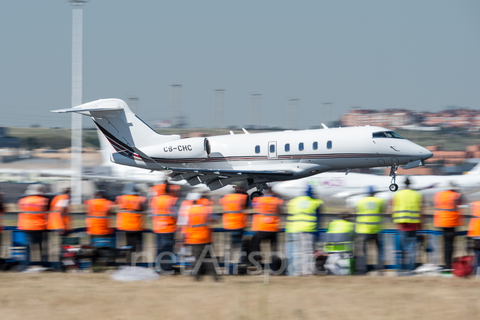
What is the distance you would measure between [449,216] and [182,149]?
15.0m

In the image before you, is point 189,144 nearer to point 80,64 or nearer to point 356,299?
point 80,64

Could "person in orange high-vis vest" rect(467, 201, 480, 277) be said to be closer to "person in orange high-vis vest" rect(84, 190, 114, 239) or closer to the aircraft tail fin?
"person in orange high-vis vest" rect(84, 190, 114, 239)

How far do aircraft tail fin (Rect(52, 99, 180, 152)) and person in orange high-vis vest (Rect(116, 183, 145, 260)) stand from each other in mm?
14030

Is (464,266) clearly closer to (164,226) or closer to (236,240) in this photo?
(236,240)

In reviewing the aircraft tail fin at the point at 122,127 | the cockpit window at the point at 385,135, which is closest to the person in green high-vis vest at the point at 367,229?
the cockpit window at the point at 385,135

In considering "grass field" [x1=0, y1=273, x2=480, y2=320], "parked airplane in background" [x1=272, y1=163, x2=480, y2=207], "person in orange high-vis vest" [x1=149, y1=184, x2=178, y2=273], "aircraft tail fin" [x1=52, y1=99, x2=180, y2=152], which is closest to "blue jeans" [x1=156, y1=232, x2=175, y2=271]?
"person in orange high-vis vest" [x1=149, y1=184, x2=178, y2=273]

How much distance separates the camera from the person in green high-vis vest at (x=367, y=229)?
9.80 m

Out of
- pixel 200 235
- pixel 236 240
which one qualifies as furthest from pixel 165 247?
pixel 236 240

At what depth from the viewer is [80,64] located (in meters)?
27.3

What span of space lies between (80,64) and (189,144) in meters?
7.93

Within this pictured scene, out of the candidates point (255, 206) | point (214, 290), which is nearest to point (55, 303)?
point (214, 290)

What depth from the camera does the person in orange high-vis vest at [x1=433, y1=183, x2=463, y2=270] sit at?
9.68 metres

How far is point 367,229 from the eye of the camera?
980 centimetres

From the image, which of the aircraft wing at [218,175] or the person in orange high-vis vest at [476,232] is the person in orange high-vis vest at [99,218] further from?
the aircraft wing at [218,175]
